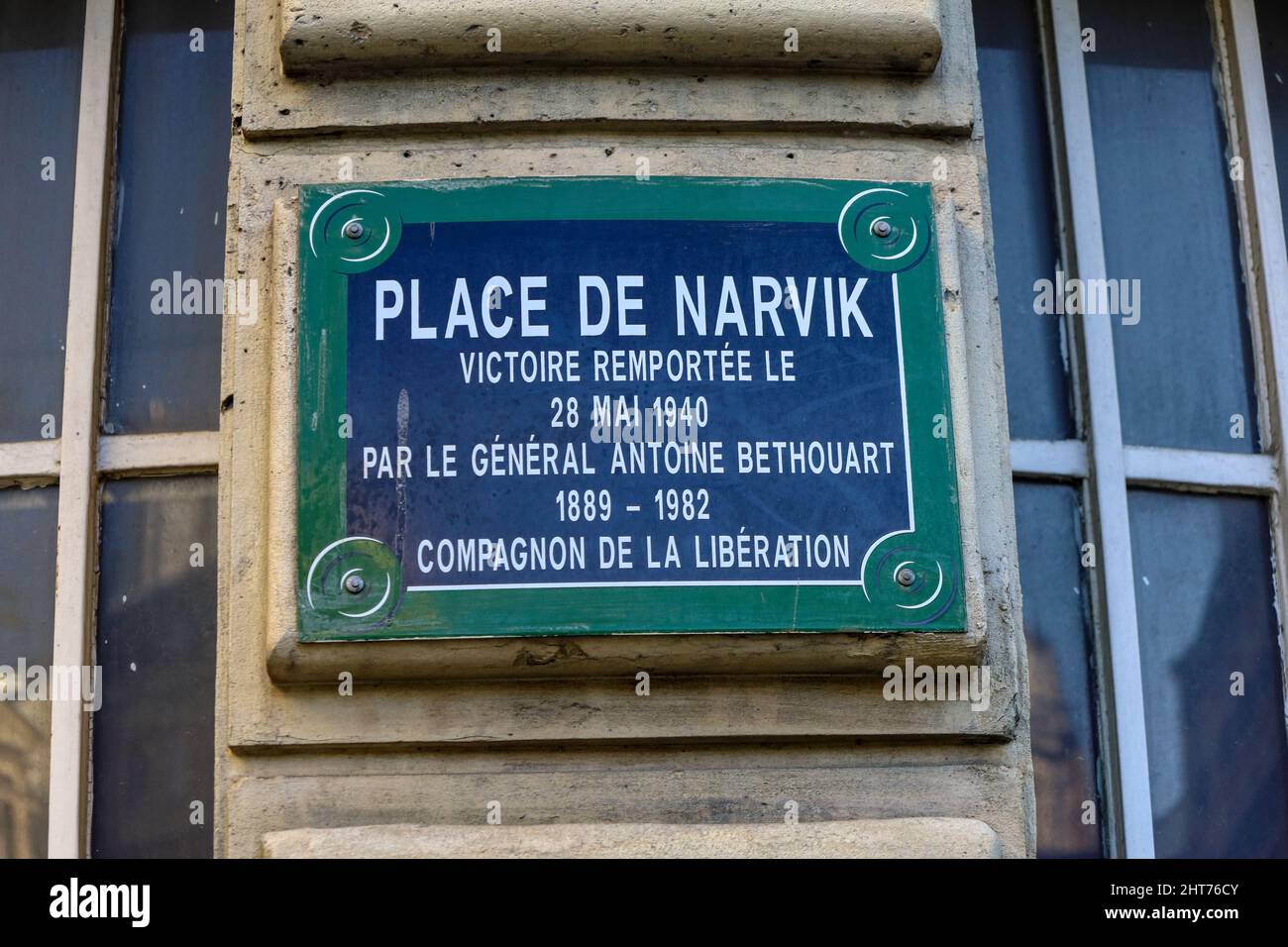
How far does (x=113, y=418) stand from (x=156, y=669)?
551 mm

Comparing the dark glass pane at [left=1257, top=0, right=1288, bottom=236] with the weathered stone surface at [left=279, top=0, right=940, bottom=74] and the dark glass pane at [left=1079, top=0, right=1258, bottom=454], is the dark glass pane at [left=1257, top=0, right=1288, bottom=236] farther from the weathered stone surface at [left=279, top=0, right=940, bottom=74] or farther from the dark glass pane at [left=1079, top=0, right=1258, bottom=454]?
the weathered stone surface at [left=279, top=0, right=940, bottom=74]

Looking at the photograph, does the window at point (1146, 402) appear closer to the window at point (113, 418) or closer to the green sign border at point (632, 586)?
the green sign border at point (632, 586)

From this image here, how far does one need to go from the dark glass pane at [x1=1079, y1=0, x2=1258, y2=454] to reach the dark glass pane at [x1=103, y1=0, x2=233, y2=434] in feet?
6.47

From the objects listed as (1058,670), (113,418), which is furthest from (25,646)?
(1058,670)

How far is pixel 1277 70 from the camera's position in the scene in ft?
12.6

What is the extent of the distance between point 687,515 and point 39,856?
147 centimetres

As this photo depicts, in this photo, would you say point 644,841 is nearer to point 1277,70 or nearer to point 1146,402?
point 1146,402

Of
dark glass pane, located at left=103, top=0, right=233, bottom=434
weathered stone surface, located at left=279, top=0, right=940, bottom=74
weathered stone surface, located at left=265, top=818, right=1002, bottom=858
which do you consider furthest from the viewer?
dark glass pane, located at left=103, top=0, right=233, bottom=434

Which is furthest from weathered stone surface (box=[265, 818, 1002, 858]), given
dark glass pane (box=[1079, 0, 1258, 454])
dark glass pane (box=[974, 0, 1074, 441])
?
dark glass pane (box=[1079, 0, 1258, 454])

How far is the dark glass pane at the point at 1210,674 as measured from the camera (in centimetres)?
334

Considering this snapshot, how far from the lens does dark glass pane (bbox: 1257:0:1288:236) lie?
12.5 feet

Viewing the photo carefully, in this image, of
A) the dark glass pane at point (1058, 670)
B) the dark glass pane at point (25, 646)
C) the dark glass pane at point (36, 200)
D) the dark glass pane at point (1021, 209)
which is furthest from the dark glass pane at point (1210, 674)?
the dark glass pane at point (36, 200)

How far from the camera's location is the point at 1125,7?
3875mm
